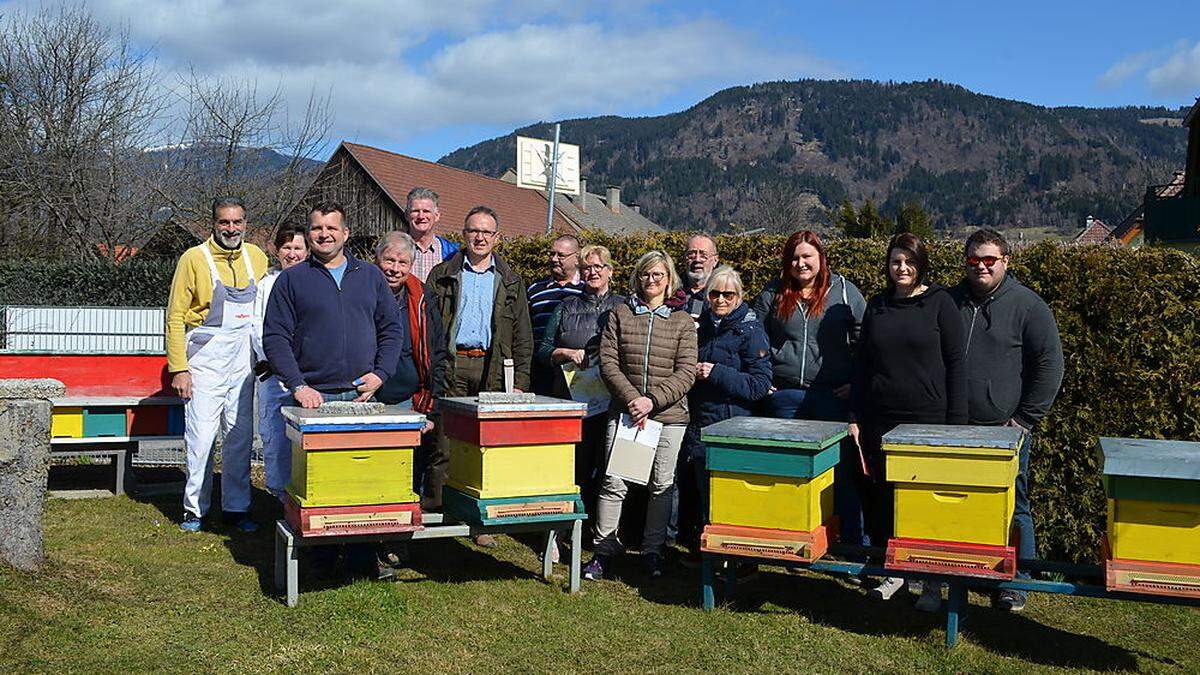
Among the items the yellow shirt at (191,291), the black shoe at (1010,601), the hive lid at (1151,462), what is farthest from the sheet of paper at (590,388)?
the hive lid at (1151,462)

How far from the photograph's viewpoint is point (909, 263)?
5582mm

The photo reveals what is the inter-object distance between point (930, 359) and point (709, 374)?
1.33 metres

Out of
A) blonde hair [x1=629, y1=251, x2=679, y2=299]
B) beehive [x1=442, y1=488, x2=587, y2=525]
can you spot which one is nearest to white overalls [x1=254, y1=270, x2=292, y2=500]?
beehive [x1=442, y1=488, x2=587, y2=525]

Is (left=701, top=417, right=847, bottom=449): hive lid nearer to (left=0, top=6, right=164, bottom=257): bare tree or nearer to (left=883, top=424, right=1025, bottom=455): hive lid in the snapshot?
(left=883, top=424, right=1025, bottom=455): hive lid

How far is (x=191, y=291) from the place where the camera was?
6.76m

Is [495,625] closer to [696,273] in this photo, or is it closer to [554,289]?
[554,289]

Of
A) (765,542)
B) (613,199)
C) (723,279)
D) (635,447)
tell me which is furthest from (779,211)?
(765,542)

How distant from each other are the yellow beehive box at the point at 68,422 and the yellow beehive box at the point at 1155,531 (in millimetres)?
7197

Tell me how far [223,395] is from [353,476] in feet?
7.59

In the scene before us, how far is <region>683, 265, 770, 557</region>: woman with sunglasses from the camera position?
6.05 meters

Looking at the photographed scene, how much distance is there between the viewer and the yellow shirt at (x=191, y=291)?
6715 mm

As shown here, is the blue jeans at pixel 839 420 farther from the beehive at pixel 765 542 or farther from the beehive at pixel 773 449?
the beehive at pixel 765 542

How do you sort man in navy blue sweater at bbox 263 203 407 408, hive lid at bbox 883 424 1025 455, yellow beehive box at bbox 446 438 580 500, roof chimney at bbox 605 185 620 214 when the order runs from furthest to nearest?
roof chimney at bbox 605 185 620 214
man in navy blue sweater at bbox 263 203 407 408
yellow beehive box at bbox 446 438 580 500
hive lid at bbox 883 424 1025 455

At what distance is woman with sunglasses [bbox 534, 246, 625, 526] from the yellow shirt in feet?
7.21
